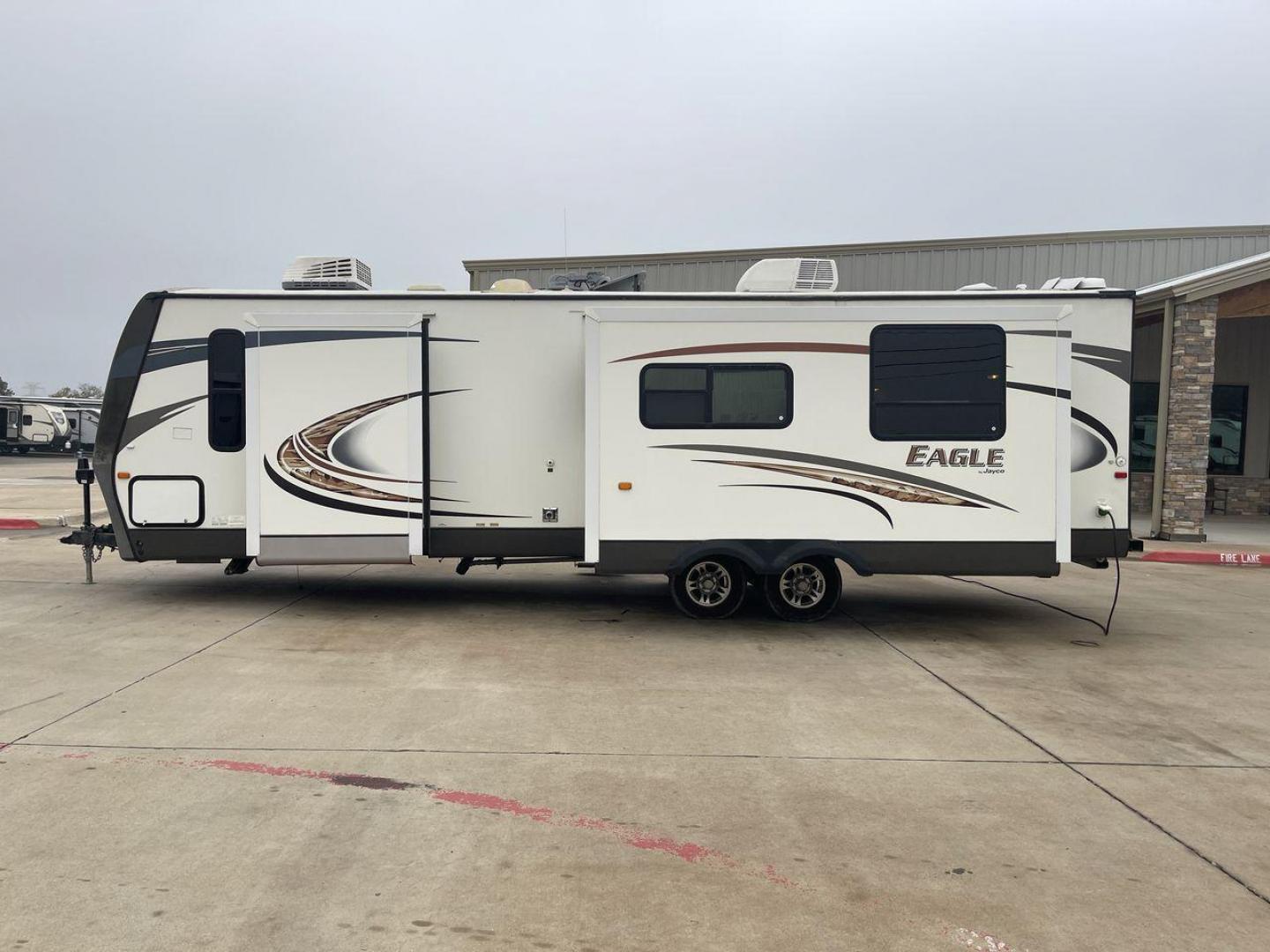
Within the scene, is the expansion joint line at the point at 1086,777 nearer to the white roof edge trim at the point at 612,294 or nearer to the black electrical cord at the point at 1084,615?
the black electrical cord at the point at 1084,615

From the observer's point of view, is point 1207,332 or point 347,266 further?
point 1207,332

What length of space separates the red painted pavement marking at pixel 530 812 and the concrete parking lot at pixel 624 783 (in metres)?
0.02

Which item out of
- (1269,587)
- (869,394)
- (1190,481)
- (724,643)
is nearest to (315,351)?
(724,643)

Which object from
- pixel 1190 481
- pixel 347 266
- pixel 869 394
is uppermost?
pixel 347 266

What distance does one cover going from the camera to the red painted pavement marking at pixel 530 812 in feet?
12.3

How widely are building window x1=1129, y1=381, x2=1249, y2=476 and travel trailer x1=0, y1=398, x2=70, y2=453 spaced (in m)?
41.1

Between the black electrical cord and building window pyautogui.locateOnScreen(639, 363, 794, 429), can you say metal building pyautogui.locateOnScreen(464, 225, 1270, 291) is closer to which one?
the black electrical cord

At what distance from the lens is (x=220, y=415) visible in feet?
27.5

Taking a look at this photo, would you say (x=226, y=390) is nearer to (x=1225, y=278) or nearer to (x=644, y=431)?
(x=644, y=431)

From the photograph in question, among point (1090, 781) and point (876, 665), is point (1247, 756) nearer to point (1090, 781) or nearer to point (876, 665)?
point (1090, 781)

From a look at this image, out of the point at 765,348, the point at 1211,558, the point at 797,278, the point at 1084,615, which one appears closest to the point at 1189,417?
the point at 1211,558

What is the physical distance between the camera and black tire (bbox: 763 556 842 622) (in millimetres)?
8148

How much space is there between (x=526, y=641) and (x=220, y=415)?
380 cm

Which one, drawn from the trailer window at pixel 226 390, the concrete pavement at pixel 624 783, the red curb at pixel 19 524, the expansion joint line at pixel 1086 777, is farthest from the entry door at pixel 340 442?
the red curb at pixel 19 524
